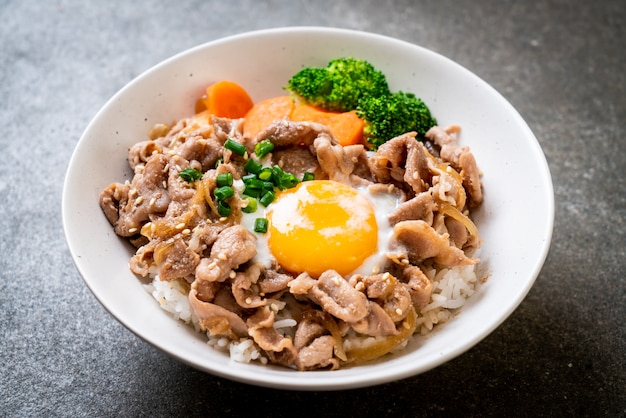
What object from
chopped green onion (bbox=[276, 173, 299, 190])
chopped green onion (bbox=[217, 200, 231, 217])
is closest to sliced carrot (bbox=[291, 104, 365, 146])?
chopped green onion (bbox=[276, 173, 299, 190])

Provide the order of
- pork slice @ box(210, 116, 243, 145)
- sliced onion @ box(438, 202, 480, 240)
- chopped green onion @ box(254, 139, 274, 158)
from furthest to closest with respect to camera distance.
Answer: pork slice @ box(210, 116, 243, 145) → chopped green onion @ box(254, 139, 274, 158) → sliced onion @ box(438, 202, 480, 240)

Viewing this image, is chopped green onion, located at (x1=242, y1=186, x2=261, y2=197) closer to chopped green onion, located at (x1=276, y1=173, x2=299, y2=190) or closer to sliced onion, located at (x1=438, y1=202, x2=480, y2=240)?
chopped green onion, located at (x1=276, y1=173, x2=299, y2=190)

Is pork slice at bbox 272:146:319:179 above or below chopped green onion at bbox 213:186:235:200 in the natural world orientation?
below

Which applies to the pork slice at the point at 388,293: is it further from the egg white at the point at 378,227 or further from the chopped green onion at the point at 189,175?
the chopped green onion at the point at 189,175

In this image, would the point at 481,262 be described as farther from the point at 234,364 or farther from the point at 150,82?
the point at 150,82

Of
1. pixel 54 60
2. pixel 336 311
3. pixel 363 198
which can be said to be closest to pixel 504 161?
pixel 363 198

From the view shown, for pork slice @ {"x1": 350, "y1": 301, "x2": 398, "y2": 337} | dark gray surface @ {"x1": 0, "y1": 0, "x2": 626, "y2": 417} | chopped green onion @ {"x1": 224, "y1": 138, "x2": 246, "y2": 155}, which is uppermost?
chopped green onion @ {"x1": 224, "y1": 138, "x2": 246, "y2": 155}

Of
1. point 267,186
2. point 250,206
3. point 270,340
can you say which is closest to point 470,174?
point 267,186
